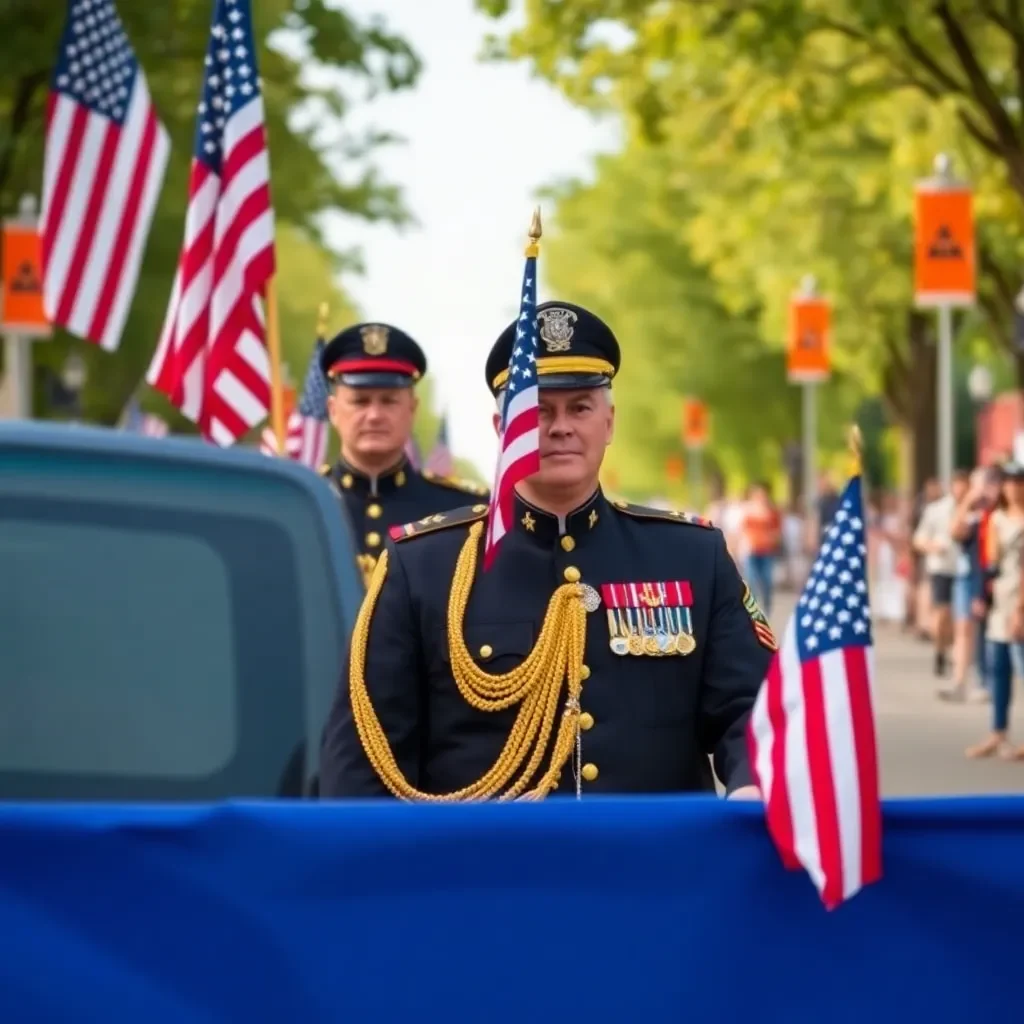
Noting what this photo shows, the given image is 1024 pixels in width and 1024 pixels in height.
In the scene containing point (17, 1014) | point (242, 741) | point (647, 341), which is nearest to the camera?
point (17, 1014)

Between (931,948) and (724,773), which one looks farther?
(724,773)

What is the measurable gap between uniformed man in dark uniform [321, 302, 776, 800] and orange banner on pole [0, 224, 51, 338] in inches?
989

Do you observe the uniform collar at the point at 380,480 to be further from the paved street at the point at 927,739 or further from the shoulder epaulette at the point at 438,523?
the shoulder epaulette at the point at 438,523

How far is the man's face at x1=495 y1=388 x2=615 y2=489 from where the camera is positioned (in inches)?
199

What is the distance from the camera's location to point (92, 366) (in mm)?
45094

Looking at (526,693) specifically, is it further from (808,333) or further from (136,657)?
(808,333)

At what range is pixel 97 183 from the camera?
12.2 meters

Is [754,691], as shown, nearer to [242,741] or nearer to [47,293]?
[242,741]

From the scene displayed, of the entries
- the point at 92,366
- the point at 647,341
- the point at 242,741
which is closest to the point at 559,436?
the point at 242,741

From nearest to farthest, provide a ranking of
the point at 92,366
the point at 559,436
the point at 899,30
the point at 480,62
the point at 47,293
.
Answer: the point at 559,436 → the point at 47,293 → the point at 899,30 → the point at 480,62 → the point at 92,366

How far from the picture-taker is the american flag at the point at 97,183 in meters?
11.9

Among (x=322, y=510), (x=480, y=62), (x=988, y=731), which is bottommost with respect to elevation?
(x=988, y=731)

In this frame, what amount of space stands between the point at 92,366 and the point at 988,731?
87.1 ft

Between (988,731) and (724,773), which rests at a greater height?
(724,773)
